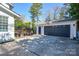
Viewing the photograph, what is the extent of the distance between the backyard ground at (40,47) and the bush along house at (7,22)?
0.24 meters

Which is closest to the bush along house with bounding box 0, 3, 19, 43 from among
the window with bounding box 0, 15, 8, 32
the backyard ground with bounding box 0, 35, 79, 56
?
the window with bounding box 0, 15, 8, 32

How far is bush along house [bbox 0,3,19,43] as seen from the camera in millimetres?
5645

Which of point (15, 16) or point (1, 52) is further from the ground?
point (15, 16)

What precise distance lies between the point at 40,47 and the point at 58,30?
94cm

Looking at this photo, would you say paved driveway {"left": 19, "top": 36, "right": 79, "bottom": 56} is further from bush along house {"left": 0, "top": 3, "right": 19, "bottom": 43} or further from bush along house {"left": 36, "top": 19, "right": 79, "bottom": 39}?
bush along house {"left": 0, "top": 3, "right": 19, "bottom": 43}

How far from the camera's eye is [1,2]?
555 centimetres

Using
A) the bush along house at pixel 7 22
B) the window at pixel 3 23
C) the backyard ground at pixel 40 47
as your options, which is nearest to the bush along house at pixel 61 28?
the backyard ground at pixel 40 47

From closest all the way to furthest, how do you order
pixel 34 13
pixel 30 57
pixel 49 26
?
pixel 30 57 → pixel 34 13 → pixel 49 26

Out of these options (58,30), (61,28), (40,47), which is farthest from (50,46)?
(61,28)

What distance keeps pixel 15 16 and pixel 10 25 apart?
35cm

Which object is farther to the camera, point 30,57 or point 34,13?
point 34,13

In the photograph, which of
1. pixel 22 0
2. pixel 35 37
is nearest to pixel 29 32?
pixel 35 37

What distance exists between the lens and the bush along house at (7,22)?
5.64 metres

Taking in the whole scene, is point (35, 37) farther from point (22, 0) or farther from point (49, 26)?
point (22, 0)
